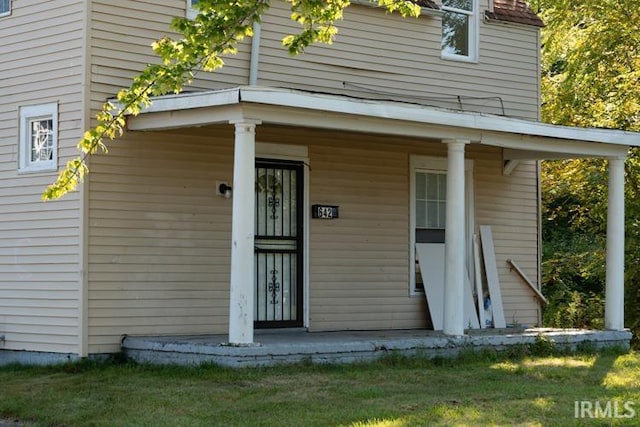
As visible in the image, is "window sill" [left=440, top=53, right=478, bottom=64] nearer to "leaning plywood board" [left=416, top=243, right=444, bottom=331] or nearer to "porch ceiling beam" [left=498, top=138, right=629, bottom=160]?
"porch ceiling beam" [left=498, top=138, right=629, bottom=160]

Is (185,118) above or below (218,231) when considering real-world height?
above

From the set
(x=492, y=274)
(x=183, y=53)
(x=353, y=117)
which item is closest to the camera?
(x=183, y=53)

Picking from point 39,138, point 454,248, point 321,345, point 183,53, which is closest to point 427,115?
point 454,248

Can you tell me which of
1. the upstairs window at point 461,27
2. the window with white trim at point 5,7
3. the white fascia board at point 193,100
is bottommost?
the white fascia board at point 193,100

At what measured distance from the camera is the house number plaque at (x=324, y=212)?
1420 cm

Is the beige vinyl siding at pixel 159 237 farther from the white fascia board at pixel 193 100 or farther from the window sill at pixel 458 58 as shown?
the window sill at pixel 458 58

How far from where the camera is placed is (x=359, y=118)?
12414 millimetres

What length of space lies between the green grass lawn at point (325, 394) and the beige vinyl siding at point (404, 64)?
4253 mm

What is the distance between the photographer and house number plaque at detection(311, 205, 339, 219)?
14.2 meters

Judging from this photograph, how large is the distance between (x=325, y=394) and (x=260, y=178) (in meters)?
4.51

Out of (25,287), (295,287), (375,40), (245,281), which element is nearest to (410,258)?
(295,287)

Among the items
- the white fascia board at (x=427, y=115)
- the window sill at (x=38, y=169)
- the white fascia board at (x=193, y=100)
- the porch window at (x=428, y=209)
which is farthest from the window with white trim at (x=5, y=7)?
the porch window at (x=428, y=209)

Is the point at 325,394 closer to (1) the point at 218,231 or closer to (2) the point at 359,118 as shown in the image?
(2) the point at 359,118

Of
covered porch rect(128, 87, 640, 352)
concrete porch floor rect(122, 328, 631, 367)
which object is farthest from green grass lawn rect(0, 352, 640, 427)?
covered porch rect(128, 87, 640, 352)
